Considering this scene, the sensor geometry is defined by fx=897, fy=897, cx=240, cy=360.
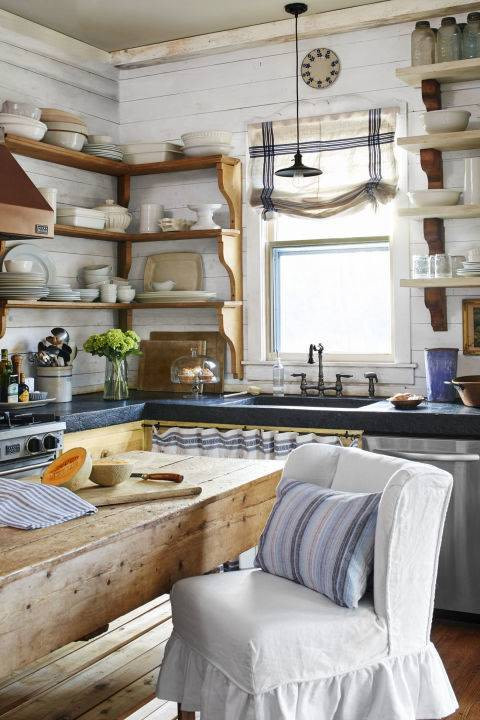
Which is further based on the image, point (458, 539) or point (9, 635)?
point (458, 539)

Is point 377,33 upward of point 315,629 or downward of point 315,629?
upward

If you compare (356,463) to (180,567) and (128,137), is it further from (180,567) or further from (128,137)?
(128,137)

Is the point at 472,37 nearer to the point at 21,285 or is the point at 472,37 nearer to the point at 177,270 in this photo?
the point at 177,270

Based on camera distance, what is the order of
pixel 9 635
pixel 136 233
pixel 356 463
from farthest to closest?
pixel 136 233, pixel 356 463, pixel 9 635

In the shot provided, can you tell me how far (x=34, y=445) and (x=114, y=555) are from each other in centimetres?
166

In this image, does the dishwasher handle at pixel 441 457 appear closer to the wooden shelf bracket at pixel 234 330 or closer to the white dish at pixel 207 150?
the wooden shelf bracket at pixel 234 330

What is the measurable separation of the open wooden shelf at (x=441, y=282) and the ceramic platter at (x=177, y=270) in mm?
1380

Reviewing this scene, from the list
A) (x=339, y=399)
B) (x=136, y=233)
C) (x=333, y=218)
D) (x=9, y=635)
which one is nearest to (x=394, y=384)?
(x=339, y=399)

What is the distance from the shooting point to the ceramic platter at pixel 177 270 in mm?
5332

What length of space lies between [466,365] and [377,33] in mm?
1821

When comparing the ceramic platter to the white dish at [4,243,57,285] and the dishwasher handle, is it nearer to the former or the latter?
the white dish at [4,243,57,285]

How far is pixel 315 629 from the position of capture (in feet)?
7.93

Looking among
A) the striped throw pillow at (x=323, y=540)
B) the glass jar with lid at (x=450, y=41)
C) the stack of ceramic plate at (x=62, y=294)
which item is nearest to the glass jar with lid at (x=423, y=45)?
the glass jar with lid at (x=450, y=41)

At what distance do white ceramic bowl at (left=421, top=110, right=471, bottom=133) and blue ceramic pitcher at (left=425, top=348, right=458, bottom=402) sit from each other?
3.55ft
